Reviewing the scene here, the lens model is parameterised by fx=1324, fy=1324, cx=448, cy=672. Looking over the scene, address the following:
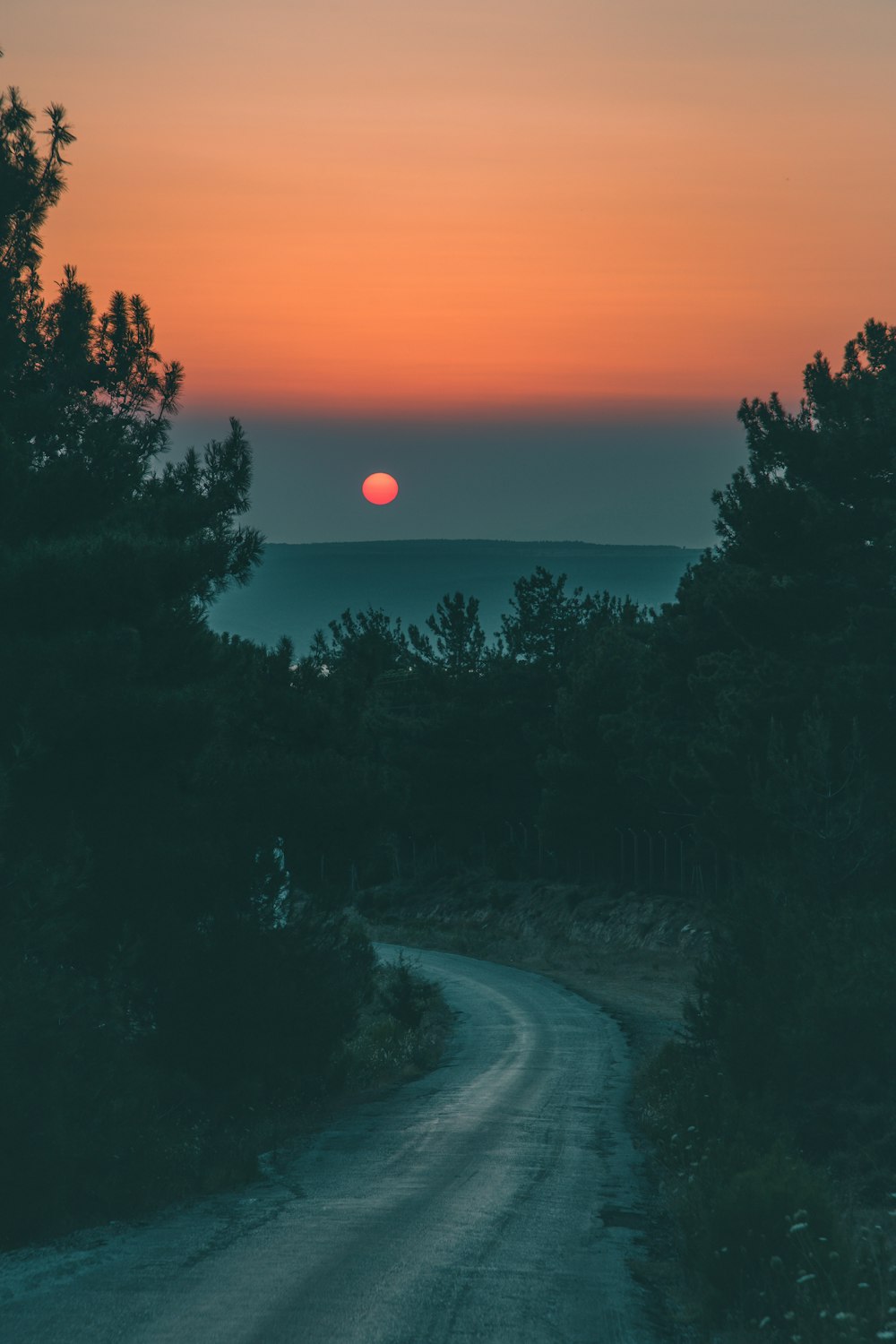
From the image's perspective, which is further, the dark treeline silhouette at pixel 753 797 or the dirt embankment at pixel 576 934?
the dirt embankment at pixel 576 934

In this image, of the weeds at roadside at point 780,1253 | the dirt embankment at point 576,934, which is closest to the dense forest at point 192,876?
the weeds at roadside at point 780,1253

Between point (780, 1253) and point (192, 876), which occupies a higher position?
point (192, 876)

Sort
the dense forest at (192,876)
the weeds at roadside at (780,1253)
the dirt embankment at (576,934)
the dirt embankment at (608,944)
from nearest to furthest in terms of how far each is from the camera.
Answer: the weeds at roadside at (780,1253) < the dirt embankment at (608,944) < the dense forest at (192,876) < the dirt embankment at (576,934)

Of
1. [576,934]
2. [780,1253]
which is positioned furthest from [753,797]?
[576,934]

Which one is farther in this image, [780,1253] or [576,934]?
[576,934]

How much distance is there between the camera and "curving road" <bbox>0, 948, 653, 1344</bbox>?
959cm

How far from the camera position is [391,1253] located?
11.7 meters

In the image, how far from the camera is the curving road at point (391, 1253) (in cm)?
959

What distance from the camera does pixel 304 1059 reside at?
20906mm

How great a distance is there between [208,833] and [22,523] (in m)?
5.05

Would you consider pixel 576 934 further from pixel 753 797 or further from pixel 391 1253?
pixel 391 1253

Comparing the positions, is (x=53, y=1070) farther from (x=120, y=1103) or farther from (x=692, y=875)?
(x=692, y=875)

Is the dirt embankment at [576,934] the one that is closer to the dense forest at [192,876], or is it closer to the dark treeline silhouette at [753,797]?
the dark treeline silhouette at [753,797]

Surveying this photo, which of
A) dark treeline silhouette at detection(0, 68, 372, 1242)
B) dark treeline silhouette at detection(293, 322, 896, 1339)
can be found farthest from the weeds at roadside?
dark treeline silhouette at detection(0, 68, 372, 1242)
